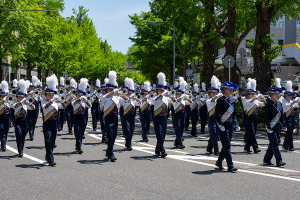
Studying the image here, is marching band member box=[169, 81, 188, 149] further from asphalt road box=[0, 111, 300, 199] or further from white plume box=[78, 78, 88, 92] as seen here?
white plume box=[78, 78, 88, 92]

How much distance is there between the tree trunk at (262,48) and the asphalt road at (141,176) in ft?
23.6

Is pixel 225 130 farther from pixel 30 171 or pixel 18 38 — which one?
pixel 18 38

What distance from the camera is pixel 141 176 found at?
7734 mm

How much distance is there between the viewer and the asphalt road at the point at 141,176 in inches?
254

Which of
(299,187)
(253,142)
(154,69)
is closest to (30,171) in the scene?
(299,187)

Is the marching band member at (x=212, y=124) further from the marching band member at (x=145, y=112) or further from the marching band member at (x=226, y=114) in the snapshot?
the marching band member at (x=145, y=112)

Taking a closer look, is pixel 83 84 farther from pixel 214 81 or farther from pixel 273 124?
pixel 273 124

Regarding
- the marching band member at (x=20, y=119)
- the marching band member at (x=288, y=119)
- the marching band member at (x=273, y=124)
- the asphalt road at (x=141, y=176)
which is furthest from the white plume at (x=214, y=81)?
the marching band member at (x=20, y=119)

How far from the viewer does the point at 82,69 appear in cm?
5422

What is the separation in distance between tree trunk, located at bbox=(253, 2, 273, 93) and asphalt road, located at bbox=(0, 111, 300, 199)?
7200 mm

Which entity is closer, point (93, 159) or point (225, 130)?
point (225, 130)

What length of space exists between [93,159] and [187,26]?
1362 centimetres

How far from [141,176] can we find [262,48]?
12.6 m

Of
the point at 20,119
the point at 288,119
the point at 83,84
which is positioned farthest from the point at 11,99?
the point at 288,119
